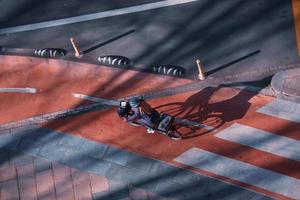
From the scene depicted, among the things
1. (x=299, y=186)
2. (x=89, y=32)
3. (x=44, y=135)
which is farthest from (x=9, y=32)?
(x=299, y=186)

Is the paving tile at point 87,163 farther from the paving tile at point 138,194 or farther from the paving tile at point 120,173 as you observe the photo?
the paving tile at point 138,194

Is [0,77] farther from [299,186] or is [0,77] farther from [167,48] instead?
[299,186]

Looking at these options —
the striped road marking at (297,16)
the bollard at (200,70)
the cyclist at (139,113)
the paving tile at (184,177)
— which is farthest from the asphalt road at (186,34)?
the paving tile at (184,177)

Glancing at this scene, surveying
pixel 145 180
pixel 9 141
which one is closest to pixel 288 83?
pixel 145 180

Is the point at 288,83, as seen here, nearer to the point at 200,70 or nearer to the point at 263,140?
the point at 263,140

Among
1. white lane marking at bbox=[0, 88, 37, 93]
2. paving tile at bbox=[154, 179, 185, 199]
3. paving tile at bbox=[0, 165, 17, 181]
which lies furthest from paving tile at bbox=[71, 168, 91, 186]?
white lane marking at bbox=[0, 88, 37, 93]

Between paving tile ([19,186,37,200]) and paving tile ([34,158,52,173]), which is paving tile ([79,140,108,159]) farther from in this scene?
paving tile ([19,186,37,200])
